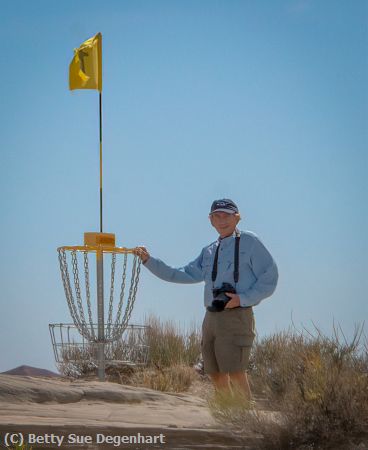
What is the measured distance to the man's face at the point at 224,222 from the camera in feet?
19.8

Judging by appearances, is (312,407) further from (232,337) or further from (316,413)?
(232,337)

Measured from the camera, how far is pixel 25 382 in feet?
20.9

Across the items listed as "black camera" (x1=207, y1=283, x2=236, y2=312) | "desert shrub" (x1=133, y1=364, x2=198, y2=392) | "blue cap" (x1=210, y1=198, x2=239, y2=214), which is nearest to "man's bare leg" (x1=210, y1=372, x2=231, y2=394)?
"black camera" (x1=207, y1=283, x2=236, y2=312)

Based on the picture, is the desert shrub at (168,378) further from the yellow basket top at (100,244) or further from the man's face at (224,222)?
the man's face at (224,222)

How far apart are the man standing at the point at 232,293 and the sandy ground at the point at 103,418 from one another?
402mm

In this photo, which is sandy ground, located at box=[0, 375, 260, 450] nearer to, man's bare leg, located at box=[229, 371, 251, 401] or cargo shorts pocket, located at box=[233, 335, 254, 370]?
man's bare leg, located at box=[229, 371, 251, 401]

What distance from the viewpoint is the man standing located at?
5816mm

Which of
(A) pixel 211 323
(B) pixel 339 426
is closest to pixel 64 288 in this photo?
(A) pixel 211 323

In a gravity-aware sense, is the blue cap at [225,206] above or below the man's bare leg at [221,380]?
above

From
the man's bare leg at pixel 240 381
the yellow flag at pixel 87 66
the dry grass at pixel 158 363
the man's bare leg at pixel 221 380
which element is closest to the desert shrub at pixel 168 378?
the dry grass at pixel 158 363

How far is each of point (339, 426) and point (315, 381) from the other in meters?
0.32

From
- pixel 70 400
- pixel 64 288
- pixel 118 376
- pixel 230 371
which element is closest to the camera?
pixel 230 371

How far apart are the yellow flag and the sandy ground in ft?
13.0

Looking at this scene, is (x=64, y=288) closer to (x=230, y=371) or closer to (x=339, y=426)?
(x=230, y=371)
